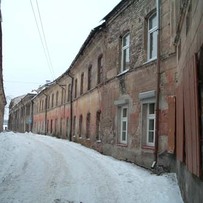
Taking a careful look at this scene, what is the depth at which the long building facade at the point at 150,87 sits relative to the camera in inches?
254

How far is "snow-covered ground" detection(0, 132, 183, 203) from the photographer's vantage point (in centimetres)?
831

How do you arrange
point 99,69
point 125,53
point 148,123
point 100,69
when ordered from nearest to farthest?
1. point 148,123
2. point 125,53
3. point 100,69
4. point 99,69

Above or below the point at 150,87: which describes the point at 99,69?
above

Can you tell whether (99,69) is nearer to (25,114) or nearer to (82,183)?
(82,183)

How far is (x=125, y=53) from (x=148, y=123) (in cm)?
408

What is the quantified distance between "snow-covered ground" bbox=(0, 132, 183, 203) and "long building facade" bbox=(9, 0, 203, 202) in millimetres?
591

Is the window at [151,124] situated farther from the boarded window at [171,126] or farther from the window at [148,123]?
the boarded window at [171,126]

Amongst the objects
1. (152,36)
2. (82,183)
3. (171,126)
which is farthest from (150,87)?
(82,183)

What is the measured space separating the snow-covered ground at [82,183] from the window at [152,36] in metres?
4.00

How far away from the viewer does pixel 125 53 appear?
16.3m

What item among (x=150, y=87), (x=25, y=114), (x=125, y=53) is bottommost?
(x=150, y=87)

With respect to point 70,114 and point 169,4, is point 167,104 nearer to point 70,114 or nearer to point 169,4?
point 169,4

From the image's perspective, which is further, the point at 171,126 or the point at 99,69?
the point at 99,69

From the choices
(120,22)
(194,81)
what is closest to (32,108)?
(120,22)
